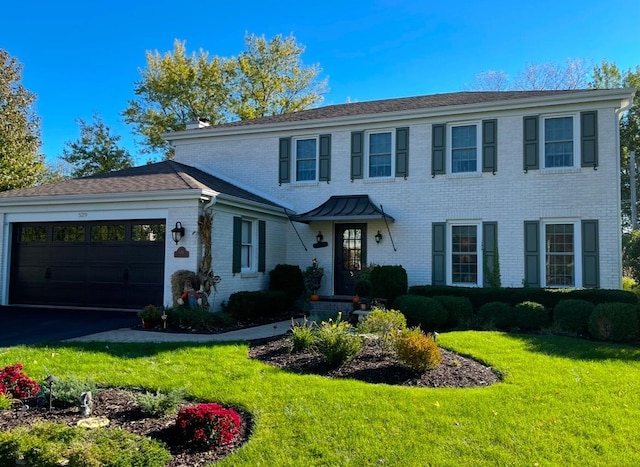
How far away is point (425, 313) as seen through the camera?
1141 centimetres

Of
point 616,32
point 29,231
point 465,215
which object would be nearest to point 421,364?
point 465,215

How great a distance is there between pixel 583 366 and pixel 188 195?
9.11 meters

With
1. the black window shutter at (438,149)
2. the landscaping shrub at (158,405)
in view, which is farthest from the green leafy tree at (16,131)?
the landscaping shrub at (158,405)

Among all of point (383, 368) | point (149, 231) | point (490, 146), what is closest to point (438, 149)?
point (490, 146)

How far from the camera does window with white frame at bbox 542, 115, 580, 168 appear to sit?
13.5 m

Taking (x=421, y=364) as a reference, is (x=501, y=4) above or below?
above

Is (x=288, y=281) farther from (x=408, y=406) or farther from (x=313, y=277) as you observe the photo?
(x=408, y=406)

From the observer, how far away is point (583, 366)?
736 cm

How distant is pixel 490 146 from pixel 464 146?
0.75 m

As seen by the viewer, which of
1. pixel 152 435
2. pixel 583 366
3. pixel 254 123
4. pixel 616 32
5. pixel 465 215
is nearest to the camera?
pixel 152 435

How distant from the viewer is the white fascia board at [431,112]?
511 inches

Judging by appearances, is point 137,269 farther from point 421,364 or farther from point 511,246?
point 511,246

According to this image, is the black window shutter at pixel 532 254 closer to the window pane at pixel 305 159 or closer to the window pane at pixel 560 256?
the window pane at pixel 560 256

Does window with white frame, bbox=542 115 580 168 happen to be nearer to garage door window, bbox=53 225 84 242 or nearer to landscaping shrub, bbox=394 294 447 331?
landscaping shrub, bbox=394 294 447 331
